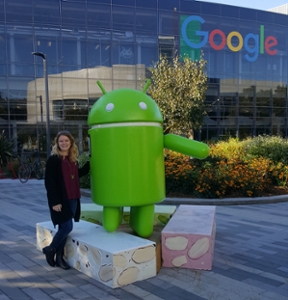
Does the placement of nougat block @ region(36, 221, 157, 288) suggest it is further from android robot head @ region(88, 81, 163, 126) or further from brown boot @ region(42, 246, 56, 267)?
android robot head @ region(88, 81, 163, 126)

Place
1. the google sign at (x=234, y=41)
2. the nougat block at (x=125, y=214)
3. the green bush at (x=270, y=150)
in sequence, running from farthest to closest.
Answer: the google sign at (x=234, y=41) < the green bush at (x=270, y=150) < the nougat block at (x=125, y=214)

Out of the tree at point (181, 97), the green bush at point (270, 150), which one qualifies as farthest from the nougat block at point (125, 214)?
the tree at point (181, 97)

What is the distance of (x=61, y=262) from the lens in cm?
434

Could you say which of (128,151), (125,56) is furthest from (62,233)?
(125,56)

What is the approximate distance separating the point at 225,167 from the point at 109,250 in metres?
6.02

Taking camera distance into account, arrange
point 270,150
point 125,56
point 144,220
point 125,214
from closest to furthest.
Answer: point 144,220, point 125,214, point 270,150, point 125,56

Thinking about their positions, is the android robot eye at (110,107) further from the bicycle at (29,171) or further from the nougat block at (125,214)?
the bicycle at (29,171)

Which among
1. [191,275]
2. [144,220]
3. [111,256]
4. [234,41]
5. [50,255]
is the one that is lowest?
[191,275]

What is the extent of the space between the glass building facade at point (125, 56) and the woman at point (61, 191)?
19.7 metres

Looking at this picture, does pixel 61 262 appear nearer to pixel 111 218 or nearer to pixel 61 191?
pixel 111 218

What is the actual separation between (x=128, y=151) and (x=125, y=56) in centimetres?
2232

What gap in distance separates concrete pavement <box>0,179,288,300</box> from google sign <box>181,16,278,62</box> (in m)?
22.9

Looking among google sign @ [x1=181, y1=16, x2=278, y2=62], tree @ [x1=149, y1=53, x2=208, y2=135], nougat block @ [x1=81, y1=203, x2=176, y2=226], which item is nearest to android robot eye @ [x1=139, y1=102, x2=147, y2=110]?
nougat block @ [x1=81, y1=203, x2=176, y2=226]

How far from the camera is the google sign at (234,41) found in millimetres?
26875
